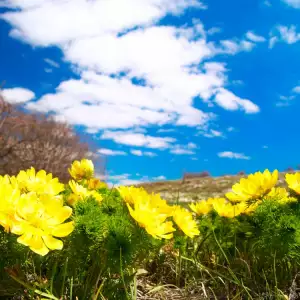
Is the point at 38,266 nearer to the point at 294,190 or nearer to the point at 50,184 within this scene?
the point at 50,184

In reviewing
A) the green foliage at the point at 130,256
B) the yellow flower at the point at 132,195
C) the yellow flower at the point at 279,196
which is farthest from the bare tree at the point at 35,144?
the yellow flower at the point at 132,195

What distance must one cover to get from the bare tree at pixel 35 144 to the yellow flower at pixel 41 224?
15202 millimetres

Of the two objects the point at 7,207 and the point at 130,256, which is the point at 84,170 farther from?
the point at 7,207

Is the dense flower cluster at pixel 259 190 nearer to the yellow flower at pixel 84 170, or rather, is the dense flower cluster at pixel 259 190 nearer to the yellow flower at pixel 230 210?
the yellow flower at pixel 230 210

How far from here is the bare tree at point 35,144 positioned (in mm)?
16547

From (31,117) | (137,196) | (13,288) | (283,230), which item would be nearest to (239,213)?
(283,230)

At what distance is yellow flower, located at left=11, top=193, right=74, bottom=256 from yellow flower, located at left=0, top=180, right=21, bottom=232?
0.02 m

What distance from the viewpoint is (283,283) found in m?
2.24

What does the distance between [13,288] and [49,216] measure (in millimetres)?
556

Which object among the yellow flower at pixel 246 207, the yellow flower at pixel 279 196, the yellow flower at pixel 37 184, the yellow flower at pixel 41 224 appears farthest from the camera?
the yellow flower at pixel 246 207

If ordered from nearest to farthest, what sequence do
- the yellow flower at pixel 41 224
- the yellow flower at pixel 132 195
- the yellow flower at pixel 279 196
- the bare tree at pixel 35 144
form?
the yellow flower at pixel 41 224 → the yellow flower at pixel 132 195 → the yellow flower at pixel 279 196 → the bare tree at pixel 35 144

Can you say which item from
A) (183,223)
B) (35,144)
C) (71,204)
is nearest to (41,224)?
(71,204)

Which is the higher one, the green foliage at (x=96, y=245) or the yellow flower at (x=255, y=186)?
the yellow flower at (x=255, y=186)

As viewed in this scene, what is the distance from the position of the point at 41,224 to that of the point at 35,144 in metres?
17.0
